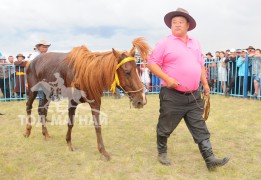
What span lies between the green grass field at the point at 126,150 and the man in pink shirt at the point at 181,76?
0.52 metres

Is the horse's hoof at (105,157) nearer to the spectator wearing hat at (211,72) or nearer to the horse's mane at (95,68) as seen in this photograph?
the horse's mane at (95,68)

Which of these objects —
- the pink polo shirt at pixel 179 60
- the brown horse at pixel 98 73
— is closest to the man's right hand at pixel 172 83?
the pink polo shirt at pixel 179 60

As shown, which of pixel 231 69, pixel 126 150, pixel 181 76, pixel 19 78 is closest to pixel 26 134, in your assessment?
pixel 126 150

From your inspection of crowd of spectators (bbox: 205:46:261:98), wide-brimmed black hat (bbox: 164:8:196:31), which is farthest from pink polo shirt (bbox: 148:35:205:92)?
crowd of spectators (bbox: 205:46:261:98)

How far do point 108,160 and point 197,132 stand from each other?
1487 mm

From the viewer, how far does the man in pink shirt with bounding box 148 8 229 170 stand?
393 centimetres

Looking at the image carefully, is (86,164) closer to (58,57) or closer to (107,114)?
(58,57)

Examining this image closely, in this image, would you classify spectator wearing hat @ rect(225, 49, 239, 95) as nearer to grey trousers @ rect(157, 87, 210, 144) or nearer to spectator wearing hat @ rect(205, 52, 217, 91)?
spectator wearing hat @ rect(205, 52, 217, 91)

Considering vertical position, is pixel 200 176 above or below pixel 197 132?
below

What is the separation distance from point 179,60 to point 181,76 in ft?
0.73

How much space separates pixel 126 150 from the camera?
5129mm

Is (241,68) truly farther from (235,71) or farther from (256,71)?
(256,71)

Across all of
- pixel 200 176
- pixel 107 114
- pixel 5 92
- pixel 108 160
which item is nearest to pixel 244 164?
pixel 200 176

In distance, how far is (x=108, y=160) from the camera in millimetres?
4570
